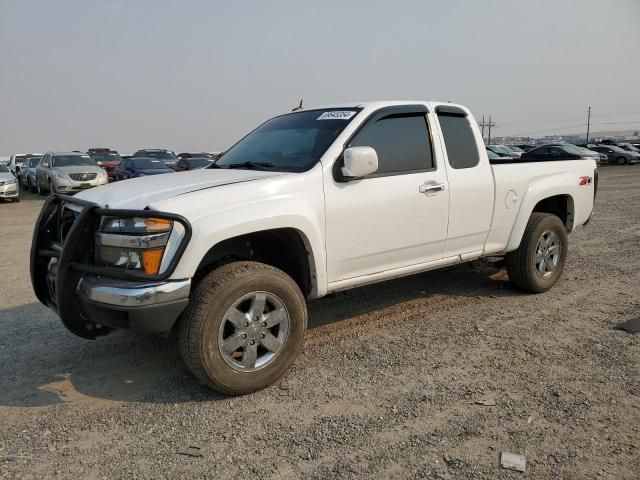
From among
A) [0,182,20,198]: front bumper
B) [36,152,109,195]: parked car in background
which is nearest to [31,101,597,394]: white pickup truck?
[36,152,109,195]: parked car in background

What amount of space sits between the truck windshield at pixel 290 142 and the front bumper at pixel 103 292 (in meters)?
1.23

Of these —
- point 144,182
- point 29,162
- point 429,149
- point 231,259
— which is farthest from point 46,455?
point 29,162

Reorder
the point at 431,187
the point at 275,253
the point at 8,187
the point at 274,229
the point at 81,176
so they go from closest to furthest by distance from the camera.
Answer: the point at 274,229
the point at 275,253
the point at 431,187
the point at 8,187
the point at 81,176

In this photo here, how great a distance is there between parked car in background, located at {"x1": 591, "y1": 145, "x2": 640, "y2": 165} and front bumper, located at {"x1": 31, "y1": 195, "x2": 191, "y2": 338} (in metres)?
42.4

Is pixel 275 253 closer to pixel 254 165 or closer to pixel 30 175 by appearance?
pixel 254 165

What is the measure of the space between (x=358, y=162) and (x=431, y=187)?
924mm

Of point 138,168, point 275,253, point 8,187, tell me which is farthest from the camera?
point 138,168

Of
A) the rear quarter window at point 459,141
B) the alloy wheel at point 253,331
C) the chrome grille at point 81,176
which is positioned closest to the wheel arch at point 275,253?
the alloy wheel at point 253,331

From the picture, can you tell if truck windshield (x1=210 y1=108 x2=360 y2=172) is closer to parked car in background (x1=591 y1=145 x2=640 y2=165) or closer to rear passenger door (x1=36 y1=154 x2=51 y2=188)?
rear passenger door (x1=36 y1=154 x2=51 y2=188)

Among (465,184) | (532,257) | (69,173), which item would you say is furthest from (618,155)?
(465,184)

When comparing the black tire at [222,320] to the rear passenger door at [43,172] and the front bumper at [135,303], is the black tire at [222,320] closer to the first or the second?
the front bumper at [135,303]

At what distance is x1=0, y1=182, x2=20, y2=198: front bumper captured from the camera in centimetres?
1698

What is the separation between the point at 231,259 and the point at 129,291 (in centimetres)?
88

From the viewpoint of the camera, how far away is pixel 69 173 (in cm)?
1717
